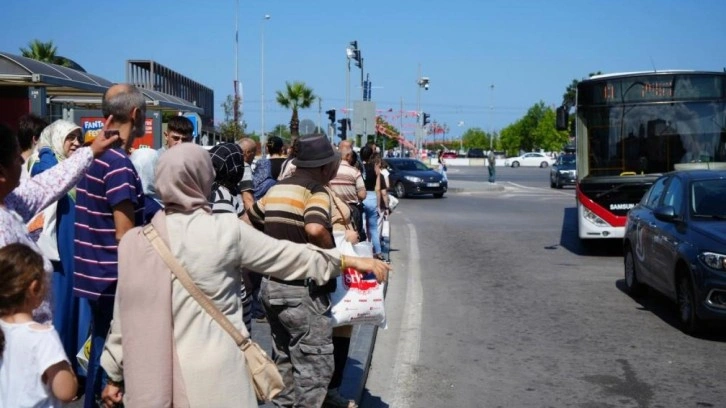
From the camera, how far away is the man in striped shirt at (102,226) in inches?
187

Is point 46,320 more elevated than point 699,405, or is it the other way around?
point 46,320

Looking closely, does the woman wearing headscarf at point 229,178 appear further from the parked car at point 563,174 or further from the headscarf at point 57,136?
the parked car at point 563,174

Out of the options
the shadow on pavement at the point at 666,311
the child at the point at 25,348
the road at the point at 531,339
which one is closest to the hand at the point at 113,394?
the child at the point at 25,348

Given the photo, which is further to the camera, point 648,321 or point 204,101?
point 204,101

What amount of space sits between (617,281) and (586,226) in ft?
9.08

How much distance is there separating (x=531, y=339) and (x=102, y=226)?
5404 mm

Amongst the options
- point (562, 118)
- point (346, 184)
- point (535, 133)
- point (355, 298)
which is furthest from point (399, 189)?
point (535, 133)

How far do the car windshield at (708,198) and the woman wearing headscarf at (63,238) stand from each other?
6532mm

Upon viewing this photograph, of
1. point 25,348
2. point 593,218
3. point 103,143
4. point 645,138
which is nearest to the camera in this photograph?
point 25,348

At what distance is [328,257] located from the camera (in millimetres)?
4016

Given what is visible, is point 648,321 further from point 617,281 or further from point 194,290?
point 194,290

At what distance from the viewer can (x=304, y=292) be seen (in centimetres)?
529

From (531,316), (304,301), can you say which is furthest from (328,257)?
(531,316)

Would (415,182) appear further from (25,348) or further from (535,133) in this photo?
(535,133)
